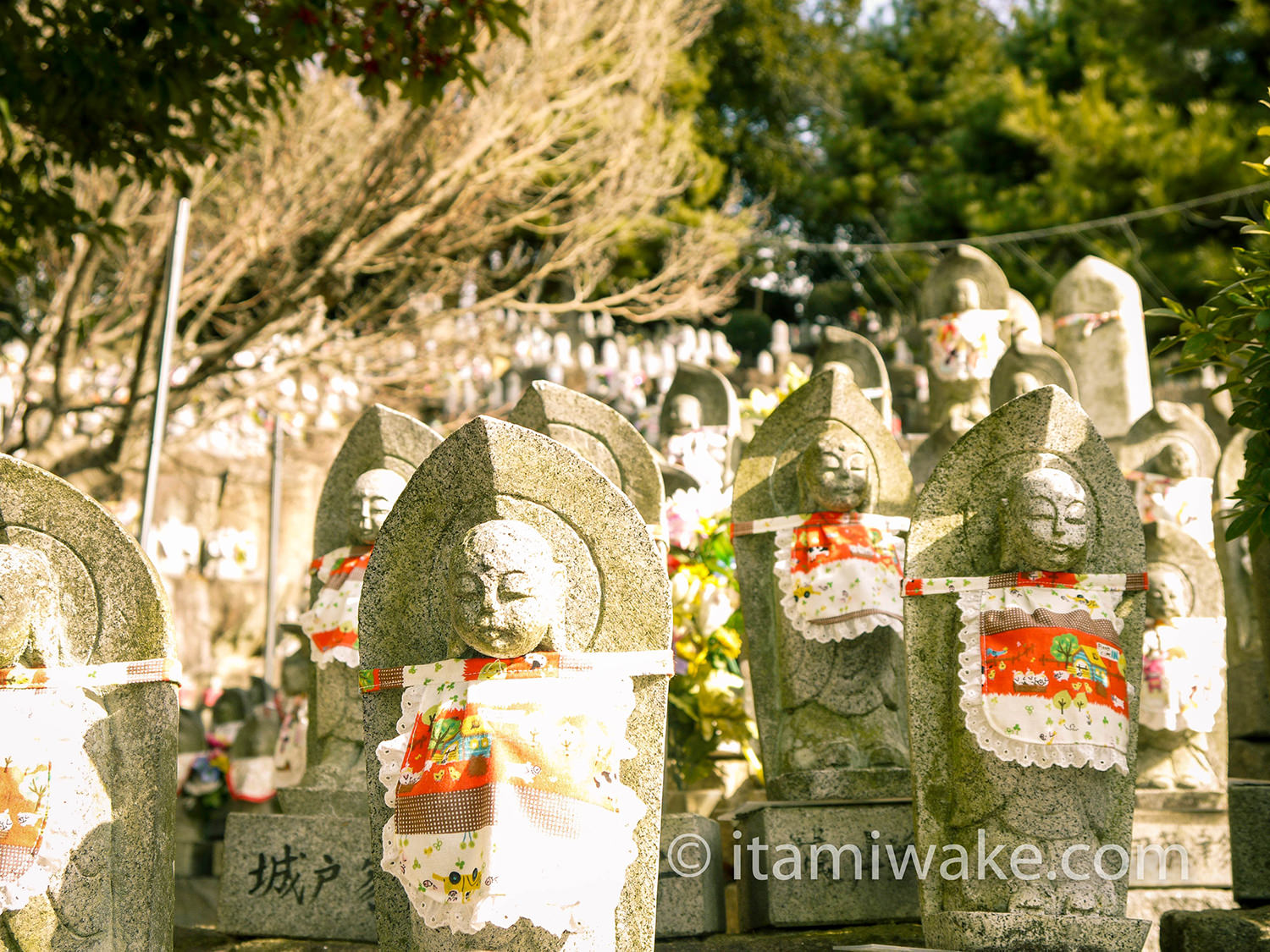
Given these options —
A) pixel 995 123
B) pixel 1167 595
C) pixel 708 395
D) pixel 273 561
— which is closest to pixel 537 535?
pixel 1167 595

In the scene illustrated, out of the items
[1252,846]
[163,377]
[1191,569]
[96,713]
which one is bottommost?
[1252,846]

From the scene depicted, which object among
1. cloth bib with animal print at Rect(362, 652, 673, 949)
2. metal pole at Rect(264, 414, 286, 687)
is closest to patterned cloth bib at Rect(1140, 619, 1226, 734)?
cloth bib with animal print at Rect(362, 652, 673, 949)

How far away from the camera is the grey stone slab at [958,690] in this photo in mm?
3656

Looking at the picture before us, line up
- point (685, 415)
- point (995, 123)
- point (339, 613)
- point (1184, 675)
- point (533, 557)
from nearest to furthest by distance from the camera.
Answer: point (533, 557)
point (339, 613)
point (1184, 675)
point (685, 415)
point (995, 123)

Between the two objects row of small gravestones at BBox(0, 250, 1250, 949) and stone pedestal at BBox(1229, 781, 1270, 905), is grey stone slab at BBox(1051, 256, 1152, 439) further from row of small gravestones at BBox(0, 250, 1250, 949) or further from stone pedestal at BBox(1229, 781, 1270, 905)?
row of small gravestones at BBox(0, 250, 1250, 949)

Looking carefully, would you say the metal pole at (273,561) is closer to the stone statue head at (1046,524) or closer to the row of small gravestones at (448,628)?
the row of small gravestones at (448,628)

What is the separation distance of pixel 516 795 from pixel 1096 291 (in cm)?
744

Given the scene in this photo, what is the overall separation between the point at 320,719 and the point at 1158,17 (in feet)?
43.2

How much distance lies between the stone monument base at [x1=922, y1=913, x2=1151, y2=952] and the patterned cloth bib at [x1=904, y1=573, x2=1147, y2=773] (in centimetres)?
42

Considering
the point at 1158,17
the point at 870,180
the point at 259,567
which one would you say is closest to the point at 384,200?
the point at 259,567

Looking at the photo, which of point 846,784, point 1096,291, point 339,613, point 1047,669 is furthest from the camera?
point 1096,291

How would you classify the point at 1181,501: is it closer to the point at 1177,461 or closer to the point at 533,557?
the point at 1177,461

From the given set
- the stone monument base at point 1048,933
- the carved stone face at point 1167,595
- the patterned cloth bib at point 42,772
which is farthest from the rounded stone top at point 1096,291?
the patterned cloth bib at point 42,772

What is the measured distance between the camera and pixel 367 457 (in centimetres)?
491
